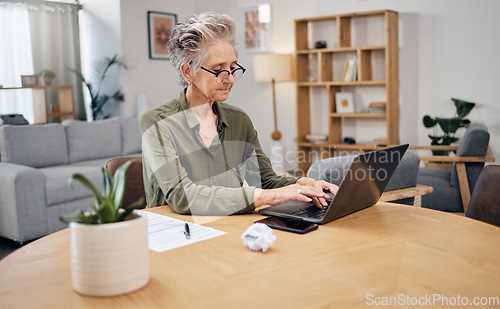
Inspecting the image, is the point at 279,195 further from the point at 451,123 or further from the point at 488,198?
the point at 451,123

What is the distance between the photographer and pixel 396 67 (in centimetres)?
541

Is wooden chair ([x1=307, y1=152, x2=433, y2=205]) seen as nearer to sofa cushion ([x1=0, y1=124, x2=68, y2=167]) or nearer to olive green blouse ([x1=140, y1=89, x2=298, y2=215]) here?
olive green blouse ([x1=140, y1=89, x2=298, y2=215])

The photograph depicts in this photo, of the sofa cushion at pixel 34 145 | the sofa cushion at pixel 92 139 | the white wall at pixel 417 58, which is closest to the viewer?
the sofa cushion at pixel 34 145

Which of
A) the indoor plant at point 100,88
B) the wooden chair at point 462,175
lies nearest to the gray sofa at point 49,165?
the indoor plant at point 100,88

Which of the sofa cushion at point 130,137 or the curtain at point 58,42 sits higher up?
the curtain at point 58,42

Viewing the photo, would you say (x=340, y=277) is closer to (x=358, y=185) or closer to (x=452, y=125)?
(x=358, y=185)

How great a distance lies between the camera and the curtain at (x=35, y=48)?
5.67 meters

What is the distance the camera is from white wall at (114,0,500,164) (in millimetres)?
4988

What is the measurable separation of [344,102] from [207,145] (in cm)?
404

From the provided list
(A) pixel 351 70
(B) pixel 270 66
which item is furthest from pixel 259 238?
(B) pixel 270 66

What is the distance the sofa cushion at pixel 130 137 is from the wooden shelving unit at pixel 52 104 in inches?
43.2

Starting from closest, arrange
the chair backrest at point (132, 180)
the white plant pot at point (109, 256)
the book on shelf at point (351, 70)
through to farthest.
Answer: the white plant pot at point (109, 256) < the chair backrest at point (132, 180) < the book on shelf at point (351, 70)

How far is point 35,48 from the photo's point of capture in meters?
5.91

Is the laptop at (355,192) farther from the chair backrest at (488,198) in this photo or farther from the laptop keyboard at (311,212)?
the chair backrest at (488,198)
